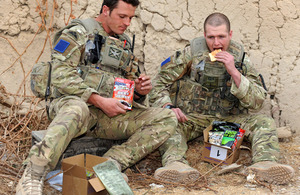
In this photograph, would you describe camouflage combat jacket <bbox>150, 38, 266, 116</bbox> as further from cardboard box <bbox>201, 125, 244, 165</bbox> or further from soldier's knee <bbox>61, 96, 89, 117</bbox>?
soldier's knee <bbox>61, 96, 89, 117</bbox>

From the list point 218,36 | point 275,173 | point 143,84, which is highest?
point 218,36

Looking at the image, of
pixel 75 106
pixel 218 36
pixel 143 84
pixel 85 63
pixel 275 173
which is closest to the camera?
pixel 75 106

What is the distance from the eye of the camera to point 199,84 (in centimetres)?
407

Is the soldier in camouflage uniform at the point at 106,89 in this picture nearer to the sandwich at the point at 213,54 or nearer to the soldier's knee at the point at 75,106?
the soldier's knee at the point at 75,106

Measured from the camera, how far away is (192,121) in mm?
4074

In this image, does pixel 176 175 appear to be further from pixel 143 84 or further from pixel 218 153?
pixel 143 84

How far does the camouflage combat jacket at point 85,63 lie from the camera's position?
10.3ft

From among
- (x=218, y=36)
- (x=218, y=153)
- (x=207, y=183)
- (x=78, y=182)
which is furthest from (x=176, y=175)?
(x=218, y=36)

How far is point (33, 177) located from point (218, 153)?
1770 millimetres

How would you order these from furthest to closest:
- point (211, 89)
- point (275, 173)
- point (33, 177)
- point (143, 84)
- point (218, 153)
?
point (211, 89)
point (218, 153)
point (143, 84)
point (275, 173)
point (33, 177)

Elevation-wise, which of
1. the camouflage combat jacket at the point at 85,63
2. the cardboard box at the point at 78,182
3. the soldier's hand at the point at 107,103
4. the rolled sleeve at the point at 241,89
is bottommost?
the cardboard box at the point at 78,182

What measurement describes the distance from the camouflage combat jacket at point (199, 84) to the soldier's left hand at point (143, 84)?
1.45ft

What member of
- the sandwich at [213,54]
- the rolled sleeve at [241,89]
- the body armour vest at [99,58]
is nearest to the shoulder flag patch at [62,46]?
the body armour vest at [99,58]

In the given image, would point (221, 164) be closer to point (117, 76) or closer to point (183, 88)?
point (183, 88)
